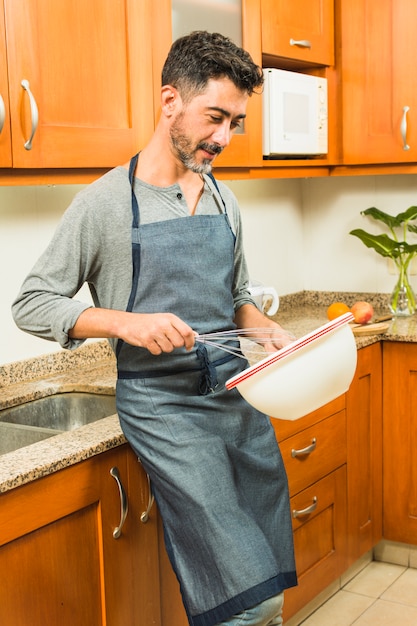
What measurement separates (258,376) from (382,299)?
195cm

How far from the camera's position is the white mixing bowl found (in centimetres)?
160

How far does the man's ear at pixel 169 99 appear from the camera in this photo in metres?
1.71

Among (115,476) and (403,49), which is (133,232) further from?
(403,49)

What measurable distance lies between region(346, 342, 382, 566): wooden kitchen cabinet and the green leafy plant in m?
0.34

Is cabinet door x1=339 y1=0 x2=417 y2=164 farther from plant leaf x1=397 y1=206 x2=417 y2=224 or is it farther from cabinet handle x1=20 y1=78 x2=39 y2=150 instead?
cabinet handle x1=20 y1=78 x2=39 y2=150

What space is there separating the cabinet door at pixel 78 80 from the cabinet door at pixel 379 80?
113 cm

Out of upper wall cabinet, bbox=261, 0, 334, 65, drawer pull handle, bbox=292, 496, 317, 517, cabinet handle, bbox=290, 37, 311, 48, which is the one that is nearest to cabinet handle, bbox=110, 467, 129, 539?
drawer pull handle, bbox=292, 496, 317, 517

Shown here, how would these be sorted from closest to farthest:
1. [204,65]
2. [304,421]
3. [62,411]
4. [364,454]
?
1. [204,65]
2. [62,411]
3. [304,421]
4. [364,454]

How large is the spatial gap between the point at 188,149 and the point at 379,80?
153 cm

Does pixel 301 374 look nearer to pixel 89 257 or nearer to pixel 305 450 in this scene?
pixel 89 257

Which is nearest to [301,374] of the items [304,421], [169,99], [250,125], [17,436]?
[169,99]

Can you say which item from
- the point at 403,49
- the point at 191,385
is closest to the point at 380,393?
the point at 403,49

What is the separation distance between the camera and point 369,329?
9.39 ft

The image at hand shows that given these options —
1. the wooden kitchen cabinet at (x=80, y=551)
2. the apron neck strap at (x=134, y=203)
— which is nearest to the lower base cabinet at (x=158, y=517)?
the wooden kitchen cabinet at (x=80, y=551)
